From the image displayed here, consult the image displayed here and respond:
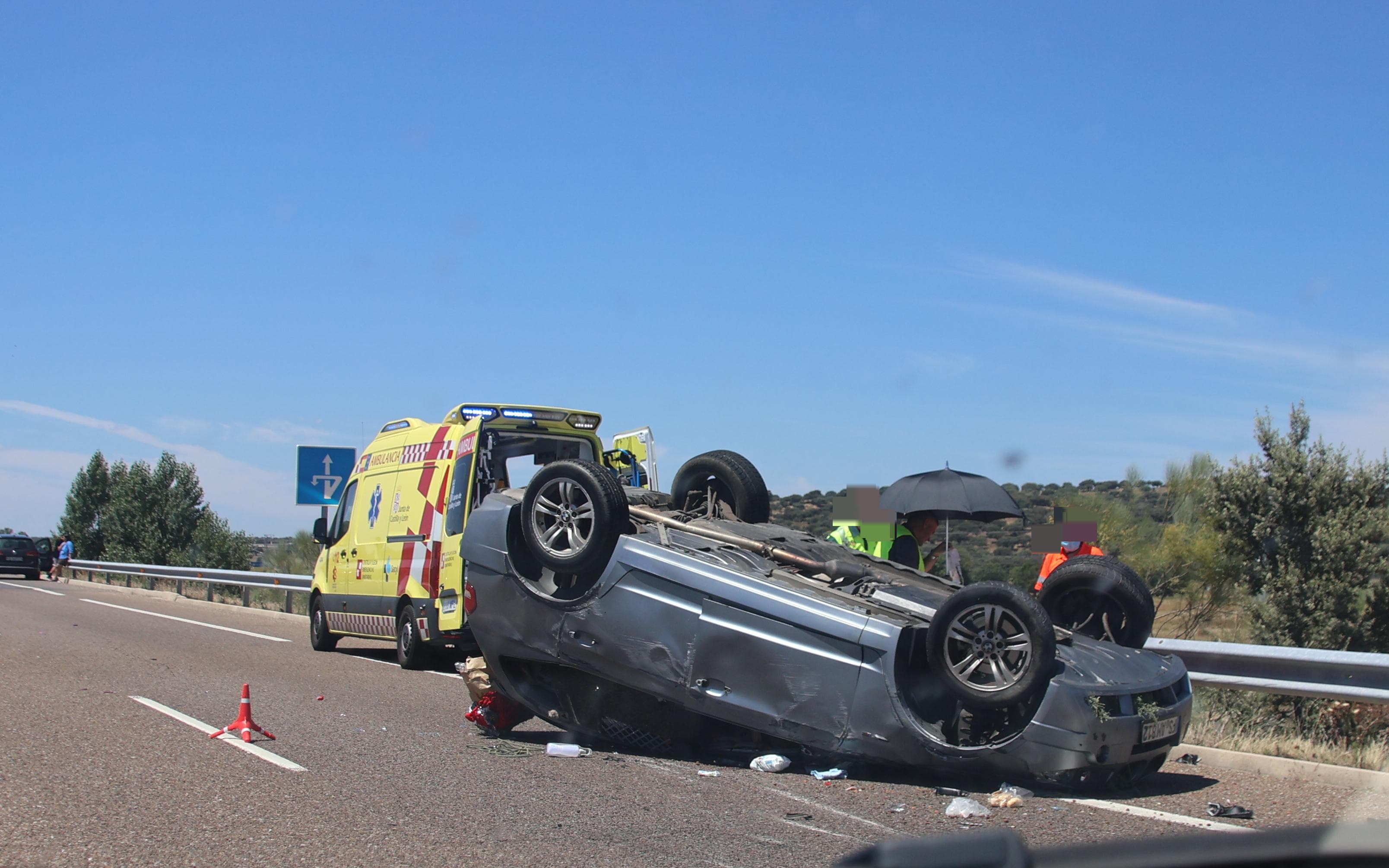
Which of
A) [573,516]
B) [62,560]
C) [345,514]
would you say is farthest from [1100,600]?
[62,560]

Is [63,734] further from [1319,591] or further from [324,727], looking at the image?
[1319,591]

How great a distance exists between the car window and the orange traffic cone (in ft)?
21.3

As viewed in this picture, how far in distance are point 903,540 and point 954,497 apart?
186cm

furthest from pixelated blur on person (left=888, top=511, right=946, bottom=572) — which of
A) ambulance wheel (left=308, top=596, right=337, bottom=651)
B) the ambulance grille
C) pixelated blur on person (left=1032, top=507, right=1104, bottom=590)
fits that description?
ambulance wheel (left=308, top=596, right=337, bottom=651)

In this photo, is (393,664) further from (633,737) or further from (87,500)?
(87,500)

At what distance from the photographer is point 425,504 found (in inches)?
483

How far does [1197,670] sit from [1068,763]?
9.10 feet

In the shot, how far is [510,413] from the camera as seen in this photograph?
38.7 ft

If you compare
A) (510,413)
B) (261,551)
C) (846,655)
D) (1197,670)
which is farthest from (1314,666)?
(261,551)

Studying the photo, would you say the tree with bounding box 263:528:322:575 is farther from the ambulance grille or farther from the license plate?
the license plate

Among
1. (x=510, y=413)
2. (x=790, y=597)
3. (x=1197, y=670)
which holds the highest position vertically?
(x=510, y=413)

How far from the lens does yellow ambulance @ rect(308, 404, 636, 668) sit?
11578mm

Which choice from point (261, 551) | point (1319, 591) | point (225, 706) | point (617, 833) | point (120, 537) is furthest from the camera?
point (120, 537)

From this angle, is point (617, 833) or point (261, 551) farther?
point (261, 551)
